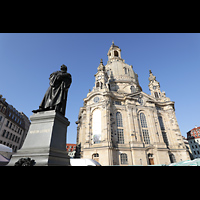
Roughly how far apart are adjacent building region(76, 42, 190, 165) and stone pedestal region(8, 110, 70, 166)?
22.0m

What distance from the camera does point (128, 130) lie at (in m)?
31.1

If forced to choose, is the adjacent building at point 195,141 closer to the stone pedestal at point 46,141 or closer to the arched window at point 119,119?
the arched window at point 119,119

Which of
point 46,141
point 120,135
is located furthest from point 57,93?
point 120,135

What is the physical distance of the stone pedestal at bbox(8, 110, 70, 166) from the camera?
15.5 feet

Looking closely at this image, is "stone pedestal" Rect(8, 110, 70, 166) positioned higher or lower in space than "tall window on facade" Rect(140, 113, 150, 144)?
lower

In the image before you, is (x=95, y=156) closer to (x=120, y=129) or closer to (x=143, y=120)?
(x=120, y=129)

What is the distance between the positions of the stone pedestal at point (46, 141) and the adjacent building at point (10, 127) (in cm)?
3342

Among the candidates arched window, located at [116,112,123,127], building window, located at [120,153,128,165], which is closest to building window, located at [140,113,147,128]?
arched window, located at [116,112,123,127]

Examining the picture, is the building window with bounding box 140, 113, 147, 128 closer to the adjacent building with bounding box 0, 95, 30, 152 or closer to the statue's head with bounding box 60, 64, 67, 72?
the statue's head with bounding box 60, 64, 67, 72

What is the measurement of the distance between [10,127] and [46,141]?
37723 mm

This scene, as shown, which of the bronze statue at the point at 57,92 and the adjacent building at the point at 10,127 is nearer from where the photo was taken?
the bronze statue at the point at 57,92

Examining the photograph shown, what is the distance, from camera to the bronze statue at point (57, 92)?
6.63 metres

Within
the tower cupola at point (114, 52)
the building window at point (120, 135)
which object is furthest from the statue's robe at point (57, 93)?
the tower cupola at point (114, 52)
